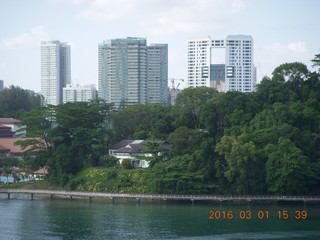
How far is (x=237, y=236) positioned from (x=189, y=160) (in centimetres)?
1827

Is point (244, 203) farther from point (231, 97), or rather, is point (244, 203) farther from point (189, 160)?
A: point (231, 97)

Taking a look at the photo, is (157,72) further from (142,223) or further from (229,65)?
(142,223)

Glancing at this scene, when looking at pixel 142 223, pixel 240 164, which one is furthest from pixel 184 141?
pixel 142 223

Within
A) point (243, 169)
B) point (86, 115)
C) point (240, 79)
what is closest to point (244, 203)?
point (243, 169)

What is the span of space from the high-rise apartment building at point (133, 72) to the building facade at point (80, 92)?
2198 centimetres

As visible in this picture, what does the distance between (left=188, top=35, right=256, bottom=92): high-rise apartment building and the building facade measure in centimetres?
2775

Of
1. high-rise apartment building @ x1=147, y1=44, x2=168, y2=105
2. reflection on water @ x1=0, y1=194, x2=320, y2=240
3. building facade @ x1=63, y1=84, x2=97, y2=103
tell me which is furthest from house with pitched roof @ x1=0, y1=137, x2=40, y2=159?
building facade @ x1=63, y1=84, x2=97, y2=103

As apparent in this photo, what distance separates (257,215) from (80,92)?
382 ft

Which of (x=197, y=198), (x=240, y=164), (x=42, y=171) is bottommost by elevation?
(x=197, y=198)

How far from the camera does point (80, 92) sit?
159 m

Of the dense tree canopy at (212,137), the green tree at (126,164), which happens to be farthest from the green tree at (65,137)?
the green tree at (126,164)

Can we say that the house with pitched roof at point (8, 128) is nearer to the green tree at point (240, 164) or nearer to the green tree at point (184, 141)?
the green tree at point (184, 141)

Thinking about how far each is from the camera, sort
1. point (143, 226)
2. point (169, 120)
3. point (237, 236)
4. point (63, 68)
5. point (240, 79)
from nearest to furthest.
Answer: point (237, 236) → point (143, 226) → point (169, 120) → point (240, 79) → point (63, 68)

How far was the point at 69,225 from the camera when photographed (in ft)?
146
